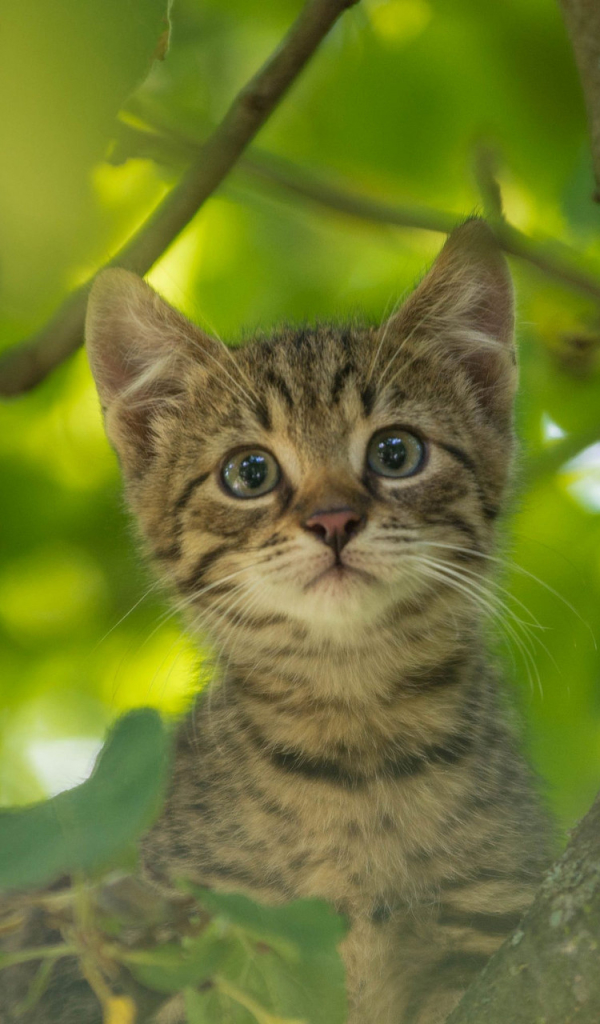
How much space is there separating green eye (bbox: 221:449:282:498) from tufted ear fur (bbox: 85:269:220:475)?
9.1 inches

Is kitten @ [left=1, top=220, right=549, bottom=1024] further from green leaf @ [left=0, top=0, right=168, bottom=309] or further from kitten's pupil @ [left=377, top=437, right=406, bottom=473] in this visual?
green leaf @ [left=0, top=0, right=168, bottom=309]

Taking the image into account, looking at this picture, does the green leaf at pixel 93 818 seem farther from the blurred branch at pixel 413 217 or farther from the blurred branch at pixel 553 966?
the blurred branch at pixel 413 217

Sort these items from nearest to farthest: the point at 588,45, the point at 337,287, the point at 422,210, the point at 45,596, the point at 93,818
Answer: the point at 93,818, the point at 588,45, the point at 45,596, the point at 422,210, the point at 337,287

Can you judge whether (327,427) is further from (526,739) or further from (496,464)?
(526,739)

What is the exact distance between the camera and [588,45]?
1.47 m

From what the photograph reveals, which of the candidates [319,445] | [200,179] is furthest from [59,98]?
[319,445]

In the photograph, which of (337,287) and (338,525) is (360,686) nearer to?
(338,525)

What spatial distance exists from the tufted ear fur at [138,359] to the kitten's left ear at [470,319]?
40 cm

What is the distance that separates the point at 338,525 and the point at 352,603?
0.12m

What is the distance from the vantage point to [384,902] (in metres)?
Answer: 1.49

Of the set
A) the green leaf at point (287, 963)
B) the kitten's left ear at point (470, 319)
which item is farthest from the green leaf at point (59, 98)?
the kitten's left ear at point (470, 319)

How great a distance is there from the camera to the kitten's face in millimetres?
1601

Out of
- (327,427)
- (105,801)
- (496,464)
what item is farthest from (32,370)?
(105,801)

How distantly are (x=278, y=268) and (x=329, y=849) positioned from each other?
1.01 meters
